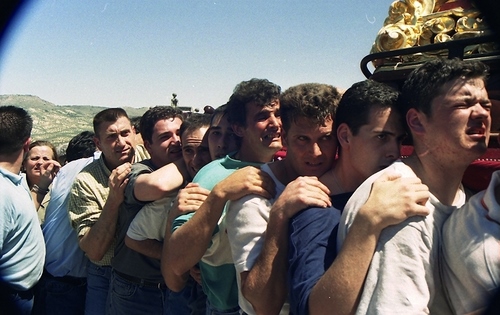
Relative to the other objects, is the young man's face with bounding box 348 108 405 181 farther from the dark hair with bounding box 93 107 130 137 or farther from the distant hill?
the distant hill

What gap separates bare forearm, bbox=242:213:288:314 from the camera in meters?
1.75

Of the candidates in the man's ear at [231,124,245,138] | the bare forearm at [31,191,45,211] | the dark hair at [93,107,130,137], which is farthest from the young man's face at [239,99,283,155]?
the bare forearm at [31,191,45,211]

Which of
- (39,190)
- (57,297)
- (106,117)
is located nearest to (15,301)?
(57,297)

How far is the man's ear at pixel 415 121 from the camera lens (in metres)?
1.63

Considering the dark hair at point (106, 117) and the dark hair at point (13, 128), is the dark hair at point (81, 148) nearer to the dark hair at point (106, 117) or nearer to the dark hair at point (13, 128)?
the dark hair at point (106, 117)

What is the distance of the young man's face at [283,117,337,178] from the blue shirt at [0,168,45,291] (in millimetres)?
1752

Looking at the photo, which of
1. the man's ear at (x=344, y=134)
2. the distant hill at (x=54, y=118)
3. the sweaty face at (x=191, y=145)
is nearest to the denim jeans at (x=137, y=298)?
the sweaty face at (x=191, y=145)

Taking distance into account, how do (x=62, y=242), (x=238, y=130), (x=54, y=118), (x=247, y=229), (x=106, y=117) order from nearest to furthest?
(x=247, y=229) → (x=238, y=130) → (x=62, y=242) → (x=106, y=117) → (x=54, y=118)

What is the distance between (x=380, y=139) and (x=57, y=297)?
8.18ft

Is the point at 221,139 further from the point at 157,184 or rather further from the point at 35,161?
the point at 35,161

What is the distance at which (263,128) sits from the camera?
2.52 m

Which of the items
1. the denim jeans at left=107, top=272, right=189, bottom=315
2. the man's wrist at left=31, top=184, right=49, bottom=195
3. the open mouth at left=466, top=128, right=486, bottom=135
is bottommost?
the denim jeans at left=107, top=272, right=189, bottom=315

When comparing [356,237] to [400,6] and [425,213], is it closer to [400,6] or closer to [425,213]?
[425,213]

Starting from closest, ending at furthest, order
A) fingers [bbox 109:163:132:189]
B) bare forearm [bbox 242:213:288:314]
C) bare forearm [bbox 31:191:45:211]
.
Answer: bare forearm [bbox 242:213:288:314], fingers [bbox 109:163:132:189], bare forearm [bbox 31:191:45:211]
